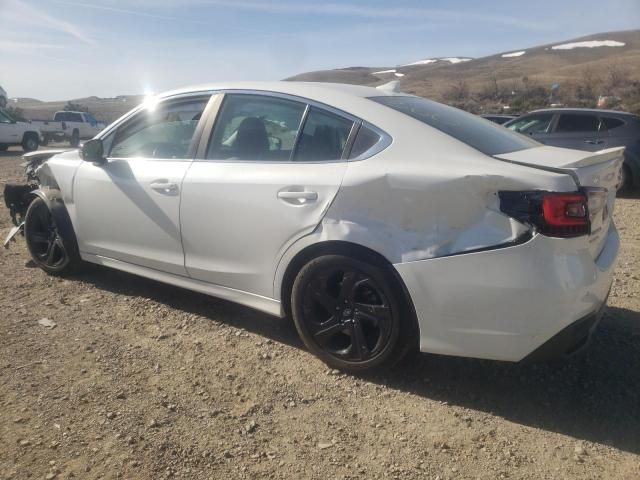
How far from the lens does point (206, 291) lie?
366 cm

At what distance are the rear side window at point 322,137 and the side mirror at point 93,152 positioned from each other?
172 centimetres

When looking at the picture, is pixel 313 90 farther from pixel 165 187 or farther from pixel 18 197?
pixel 18 197

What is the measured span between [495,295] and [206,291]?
1.90 meters

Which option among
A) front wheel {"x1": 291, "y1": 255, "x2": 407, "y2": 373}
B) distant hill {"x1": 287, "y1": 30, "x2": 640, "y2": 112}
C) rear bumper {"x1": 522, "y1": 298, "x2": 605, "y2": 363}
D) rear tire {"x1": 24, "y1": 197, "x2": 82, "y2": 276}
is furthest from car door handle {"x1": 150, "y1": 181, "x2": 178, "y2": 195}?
distant hill {"x1": 287, "y1": 30, "x2": 640, "y2": 112}

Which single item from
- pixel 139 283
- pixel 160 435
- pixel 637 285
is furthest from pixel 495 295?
pixel 139 283

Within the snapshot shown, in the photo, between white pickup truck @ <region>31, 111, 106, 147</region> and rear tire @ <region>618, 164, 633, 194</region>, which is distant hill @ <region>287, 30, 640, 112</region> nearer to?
white pickup truck @ <region>31, 111, 106, 147</region>

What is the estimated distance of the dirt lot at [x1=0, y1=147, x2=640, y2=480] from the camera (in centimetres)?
240

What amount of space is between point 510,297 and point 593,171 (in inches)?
29.7

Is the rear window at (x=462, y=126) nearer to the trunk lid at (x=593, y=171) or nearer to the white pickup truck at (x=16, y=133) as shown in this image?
the trunk lid at (x=593, y=171)

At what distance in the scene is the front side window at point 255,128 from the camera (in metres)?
3.31

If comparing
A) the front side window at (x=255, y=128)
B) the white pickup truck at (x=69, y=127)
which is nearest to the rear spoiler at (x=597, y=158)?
the front side window at (x=255, y=128)

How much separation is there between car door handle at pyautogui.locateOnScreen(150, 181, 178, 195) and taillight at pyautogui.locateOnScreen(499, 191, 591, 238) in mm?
2073

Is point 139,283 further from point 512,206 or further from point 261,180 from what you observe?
point 512,206

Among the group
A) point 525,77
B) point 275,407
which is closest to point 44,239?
point 275,407
